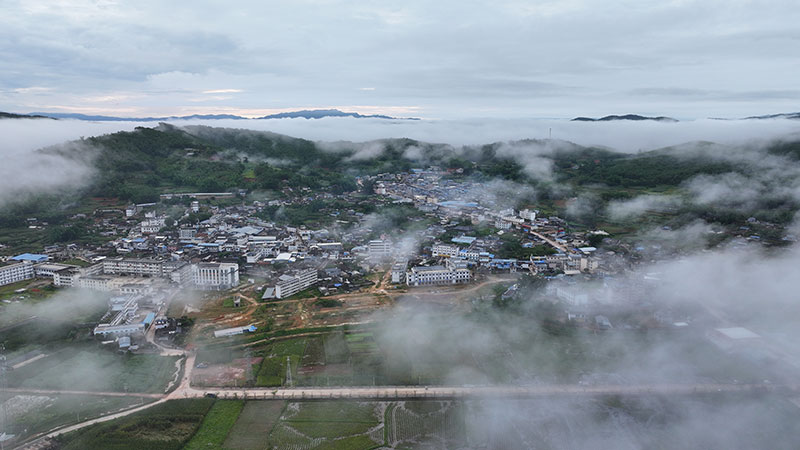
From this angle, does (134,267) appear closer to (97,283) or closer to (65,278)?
(97,283)

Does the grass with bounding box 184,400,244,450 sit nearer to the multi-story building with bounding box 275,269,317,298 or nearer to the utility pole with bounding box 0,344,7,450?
the utility pole with bounding box 0,344,7,450

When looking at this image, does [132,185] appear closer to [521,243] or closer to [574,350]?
[521,243]

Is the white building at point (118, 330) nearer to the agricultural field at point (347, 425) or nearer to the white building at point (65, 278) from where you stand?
the white building at point (65, 278)

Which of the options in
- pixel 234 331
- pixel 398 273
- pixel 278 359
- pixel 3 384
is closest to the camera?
pixel 3 384

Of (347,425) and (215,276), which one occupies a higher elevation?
(215,276)

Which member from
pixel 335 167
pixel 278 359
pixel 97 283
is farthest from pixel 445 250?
pixel 335 167

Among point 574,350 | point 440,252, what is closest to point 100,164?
point 440,252
